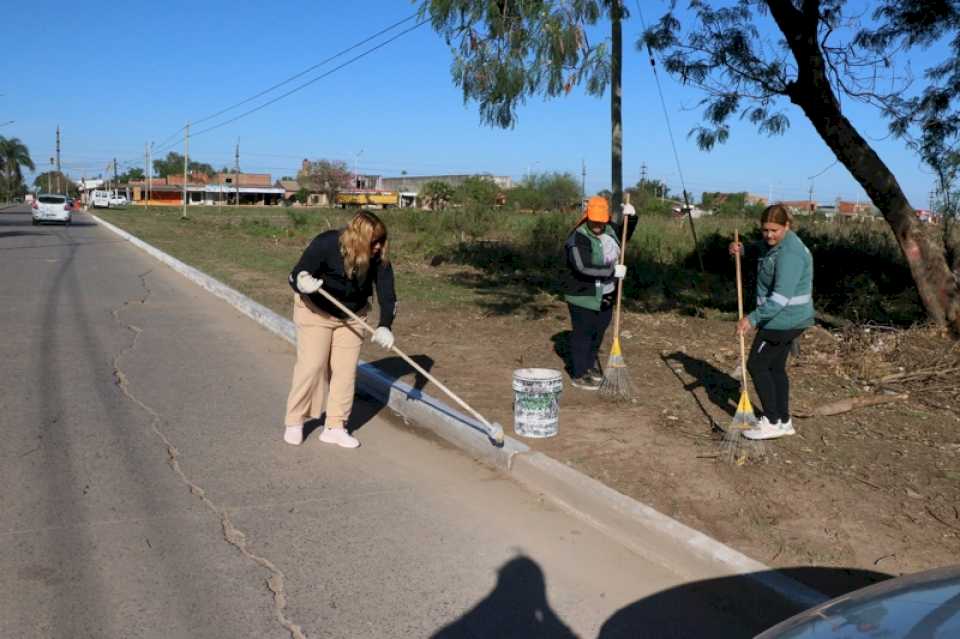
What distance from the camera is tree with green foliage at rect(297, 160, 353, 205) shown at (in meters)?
112

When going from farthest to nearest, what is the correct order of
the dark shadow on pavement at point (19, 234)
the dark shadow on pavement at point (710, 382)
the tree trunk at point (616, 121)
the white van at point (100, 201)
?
the white van at point (100, 201), the dark shadow on pavement at point (19, 234), the tree trunk at point (616, 121), the dark shadow on pavement at point (710, 382)

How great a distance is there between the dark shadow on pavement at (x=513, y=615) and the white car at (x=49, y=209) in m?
41.9

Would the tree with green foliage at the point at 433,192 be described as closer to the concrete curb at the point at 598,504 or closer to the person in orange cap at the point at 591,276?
the person in orange cap at the point at 591,276

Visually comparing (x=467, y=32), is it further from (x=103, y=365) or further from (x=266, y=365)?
(x=103, y=365)

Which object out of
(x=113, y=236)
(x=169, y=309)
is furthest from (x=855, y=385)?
(x=113, y=236)

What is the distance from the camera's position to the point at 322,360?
19.6 ft

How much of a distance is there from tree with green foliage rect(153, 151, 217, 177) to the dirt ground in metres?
137

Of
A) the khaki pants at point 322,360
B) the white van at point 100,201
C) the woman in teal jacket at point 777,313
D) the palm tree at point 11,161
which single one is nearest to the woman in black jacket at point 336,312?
the khaki pants at point 322,360

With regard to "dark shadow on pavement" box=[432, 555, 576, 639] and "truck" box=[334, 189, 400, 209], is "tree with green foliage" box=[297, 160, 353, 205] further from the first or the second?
"dark shadow on pavement" box=[432, 555, 576, 639]

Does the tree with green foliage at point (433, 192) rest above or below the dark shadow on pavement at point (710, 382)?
above

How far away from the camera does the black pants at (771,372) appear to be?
5863mm

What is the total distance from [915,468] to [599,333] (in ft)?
9.61

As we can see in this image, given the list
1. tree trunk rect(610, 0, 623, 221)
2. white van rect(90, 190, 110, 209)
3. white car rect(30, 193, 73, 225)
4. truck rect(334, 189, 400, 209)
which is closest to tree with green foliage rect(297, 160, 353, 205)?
truck rect(334, 189, 400, 209)

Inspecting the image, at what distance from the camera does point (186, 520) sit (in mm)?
4648
